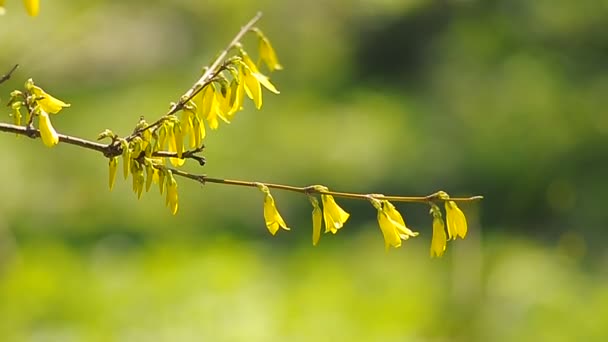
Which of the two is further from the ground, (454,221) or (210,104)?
(210,104)

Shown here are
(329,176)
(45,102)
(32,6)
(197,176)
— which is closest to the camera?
(32,6)

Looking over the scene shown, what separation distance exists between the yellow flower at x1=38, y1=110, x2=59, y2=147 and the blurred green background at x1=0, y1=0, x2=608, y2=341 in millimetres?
3493

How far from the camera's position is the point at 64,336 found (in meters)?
4.96

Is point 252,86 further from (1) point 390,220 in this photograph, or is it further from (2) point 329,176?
(2) point 329,176

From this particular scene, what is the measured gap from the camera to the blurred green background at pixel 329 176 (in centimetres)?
516

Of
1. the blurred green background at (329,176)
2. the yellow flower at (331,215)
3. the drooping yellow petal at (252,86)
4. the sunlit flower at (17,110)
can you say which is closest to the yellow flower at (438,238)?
the yellow flower at (331,215)

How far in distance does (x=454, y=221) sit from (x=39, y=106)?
0.55m

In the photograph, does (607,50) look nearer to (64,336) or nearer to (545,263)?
(545,263)

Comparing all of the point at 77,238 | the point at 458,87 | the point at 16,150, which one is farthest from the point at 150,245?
the point at 458,87

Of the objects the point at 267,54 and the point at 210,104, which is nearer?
the point at 210,104

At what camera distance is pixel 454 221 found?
1573 mm

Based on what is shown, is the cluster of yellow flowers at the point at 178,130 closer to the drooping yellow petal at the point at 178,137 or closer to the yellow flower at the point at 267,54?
the drooping yellow petal at the point at 178,137

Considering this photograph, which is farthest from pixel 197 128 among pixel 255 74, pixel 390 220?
pixel 390 220

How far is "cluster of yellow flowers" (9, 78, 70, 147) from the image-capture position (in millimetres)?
1491
